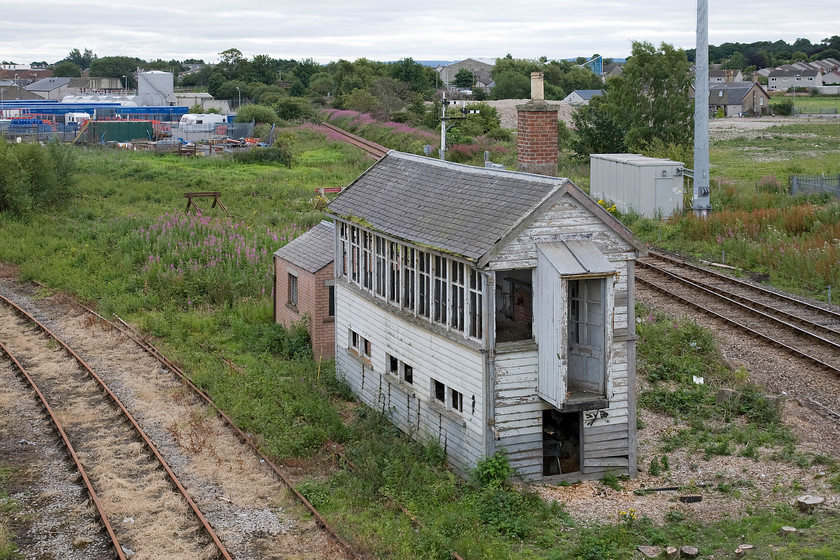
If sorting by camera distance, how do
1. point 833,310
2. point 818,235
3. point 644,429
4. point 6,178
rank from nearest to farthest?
1. point 644,429
2. point 833,310
3. point 818,235
4. point 6,178

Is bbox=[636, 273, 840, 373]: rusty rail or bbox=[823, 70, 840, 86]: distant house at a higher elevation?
bbox=[823, 70, 840, 86]: distant house

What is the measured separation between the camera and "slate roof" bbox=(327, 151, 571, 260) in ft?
42.3

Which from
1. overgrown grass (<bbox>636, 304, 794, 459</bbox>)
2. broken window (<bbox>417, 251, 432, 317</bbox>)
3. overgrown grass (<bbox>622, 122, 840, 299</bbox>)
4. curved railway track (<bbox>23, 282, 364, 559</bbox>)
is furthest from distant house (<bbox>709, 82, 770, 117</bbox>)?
broken window (<bbox>417, 251, 432, 317</bbox>)

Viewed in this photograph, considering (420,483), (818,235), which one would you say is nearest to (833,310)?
(818,235)

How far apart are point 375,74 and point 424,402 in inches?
3412

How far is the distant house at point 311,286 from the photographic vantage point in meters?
18.7

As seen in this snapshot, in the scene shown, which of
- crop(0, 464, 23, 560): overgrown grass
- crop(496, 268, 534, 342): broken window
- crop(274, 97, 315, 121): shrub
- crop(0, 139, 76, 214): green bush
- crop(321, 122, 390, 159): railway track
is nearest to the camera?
crop(0, 464, 23, 560): overgrown grass

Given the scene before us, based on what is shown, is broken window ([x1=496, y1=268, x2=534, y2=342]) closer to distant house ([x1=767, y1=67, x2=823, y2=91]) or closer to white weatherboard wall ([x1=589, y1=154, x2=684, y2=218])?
white weatherboard wall ([x1=589, y1=154, x2=684, y2=218])

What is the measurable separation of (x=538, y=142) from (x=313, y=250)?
5160 millimetres

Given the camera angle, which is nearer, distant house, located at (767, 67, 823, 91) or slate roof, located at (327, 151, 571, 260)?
slate roof, located at (327, 151, 571, 260)

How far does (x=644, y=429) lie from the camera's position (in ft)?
50.2

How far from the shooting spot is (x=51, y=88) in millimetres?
134000

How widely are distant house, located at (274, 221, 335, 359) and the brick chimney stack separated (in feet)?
13.9

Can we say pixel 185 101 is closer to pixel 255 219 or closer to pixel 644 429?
pixel 255 219
